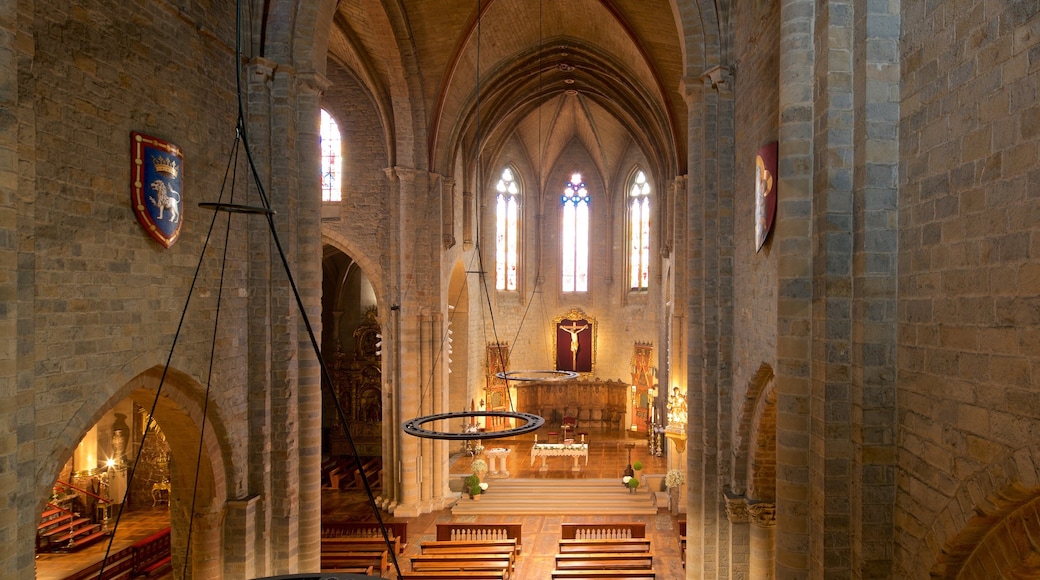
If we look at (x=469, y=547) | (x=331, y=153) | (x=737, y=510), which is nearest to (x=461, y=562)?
(x=469, y=547)

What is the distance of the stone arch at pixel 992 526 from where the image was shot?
3918 millimetres

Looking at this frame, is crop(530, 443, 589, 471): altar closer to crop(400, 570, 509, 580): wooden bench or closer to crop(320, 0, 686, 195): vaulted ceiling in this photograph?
crop(400, 570, 509, 580): wooden bench

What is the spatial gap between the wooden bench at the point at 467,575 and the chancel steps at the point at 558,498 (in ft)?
19.0

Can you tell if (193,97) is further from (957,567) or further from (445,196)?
(445,196)

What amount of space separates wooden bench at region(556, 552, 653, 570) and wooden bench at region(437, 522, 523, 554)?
2.21m

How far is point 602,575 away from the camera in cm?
1283

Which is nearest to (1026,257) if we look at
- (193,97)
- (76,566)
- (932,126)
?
(932,126)

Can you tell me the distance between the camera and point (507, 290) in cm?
2988

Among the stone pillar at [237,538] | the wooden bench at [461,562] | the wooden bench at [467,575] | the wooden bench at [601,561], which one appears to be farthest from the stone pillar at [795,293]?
the wooden bench at [461,562]

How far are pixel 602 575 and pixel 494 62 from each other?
1358cm

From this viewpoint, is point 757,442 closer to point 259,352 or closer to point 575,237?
point 259,352

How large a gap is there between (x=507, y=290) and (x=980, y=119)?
25763mm

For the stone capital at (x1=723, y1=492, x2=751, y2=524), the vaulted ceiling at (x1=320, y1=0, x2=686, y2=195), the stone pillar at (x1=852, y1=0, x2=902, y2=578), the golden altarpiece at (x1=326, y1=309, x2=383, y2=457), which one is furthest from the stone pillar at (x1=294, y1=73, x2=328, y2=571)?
the golden altarpiece at (x1=326, y1=309, x2=383, y2=457)

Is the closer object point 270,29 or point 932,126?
point 932,126
